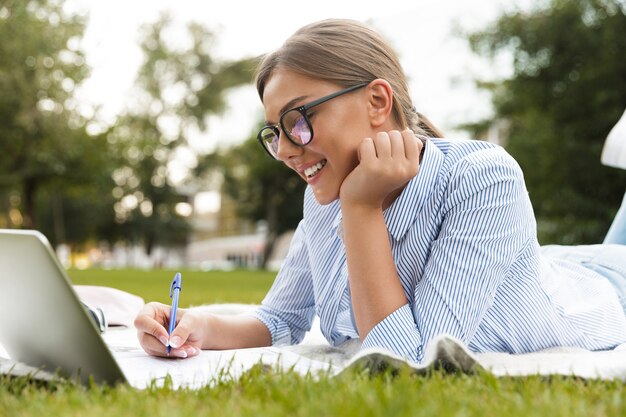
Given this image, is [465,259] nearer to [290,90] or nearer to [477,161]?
[477,161]

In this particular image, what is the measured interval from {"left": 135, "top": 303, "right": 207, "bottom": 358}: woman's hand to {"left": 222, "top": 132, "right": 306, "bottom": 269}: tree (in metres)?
31.8

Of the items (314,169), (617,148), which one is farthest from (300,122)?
(617,148)

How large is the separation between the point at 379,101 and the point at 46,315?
134 centimetres

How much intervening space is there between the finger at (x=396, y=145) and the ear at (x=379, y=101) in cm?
21

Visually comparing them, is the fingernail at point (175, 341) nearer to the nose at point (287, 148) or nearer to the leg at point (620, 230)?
the nose at point (287, 148)

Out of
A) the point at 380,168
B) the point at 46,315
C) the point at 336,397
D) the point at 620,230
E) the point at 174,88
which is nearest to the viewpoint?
the point at 336,397

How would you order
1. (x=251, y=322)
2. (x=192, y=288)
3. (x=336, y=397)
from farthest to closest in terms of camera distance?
(x=192, y=288), (x=251, y=322), (x=336, y=397)

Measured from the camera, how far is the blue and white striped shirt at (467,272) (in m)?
2.35

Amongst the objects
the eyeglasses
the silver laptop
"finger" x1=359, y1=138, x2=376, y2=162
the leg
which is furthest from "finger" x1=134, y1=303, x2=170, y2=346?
the leg

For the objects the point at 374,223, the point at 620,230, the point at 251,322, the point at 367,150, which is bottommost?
the point at 620,230

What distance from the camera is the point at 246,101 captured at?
3538 cm

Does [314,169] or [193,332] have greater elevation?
[314,169]

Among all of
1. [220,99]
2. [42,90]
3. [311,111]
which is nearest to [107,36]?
[42,90]

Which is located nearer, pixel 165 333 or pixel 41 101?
pixel 165 333
